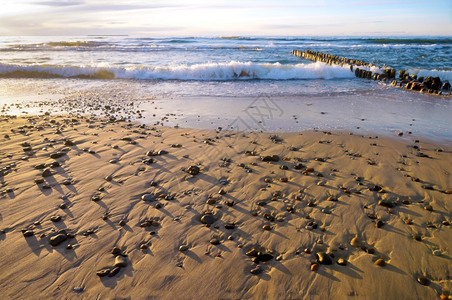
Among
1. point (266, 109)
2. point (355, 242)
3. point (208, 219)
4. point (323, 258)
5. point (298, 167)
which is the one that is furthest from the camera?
point (266, 109)

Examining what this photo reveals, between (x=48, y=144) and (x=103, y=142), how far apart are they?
1.04 metres

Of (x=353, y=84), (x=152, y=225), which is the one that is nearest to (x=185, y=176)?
(x=152, y=225)

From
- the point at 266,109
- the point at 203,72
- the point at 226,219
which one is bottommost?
the point at 226,219

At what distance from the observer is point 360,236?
302 cm

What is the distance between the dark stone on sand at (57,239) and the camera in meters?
2.92

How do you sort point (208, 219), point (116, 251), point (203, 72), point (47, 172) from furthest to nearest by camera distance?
1. point (203, 72)
2. point (47, 172)
3. point (208, 219)
4. point (116, 251)

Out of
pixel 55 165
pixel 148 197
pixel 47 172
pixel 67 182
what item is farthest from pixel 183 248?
pixel 55 165

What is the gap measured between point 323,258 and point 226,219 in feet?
3.82

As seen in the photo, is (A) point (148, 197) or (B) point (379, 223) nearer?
(B) point (379, 223)

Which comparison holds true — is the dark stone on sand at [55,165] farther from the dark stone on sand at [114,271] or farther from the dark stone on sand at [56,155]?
the dark stone on sand at [114,271]

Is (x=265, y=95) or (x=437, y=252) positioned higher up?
(x=265, y=95)

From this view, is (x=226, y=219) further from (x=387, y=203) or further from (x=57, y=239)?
(x=387, y=203)

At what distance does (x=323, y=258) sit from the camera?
2.68 meters

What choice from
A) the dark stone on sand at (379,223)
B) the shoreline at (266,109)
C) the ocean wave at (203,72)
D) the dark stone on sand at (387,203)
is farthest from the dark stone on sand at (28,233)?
the ocean wave at (203,72)
